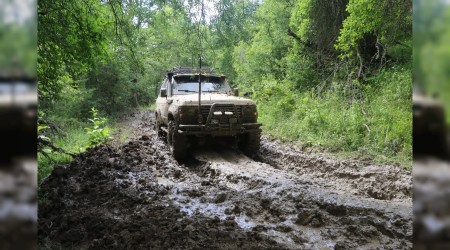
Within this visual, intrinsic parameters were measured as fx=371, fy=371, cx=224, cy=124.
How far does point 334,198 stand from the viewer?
15.0 feet

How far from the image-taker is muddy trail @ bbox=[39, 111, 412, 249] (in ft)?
11.5

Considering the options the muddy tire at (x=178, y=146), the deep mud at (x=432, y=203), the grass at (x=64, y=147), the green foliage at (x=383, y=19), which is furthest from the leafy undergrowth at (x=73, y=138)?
the green foliage at (x=383, y=19)

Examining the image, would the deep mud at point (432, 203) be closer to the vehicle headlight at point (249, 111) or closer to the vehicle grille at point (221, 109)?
the vehicle grille at point (221, 109)

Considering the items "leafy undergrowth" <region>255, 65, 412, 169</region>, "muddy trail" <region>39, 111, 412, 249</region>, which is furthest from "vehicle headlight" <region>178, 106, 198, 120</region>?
"leafy undergrowth" <region>255, 65, 412, 169</region>

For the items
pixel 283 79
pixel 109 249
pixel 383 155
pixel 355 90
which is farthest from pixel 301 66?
pixel 109 249

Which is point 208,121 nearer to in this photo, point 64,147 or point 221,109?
point 221,109

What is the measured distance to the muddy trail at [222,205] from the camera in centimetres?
349

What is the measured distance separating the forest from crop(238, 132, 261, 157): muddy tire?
145 centimetres

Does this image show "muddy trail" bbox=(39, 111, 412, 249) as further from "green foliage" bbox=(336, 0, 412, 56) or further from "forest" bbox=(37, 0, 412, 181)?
"green foliage" bbox=(336, 0, 412, 56)

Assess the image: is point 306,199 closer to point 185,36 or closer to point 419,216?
point 185,36

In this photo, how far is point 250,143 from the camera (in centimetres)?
794

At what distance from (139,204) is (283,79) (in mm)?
10860

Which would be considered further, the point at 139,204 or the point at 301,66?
the point at 301,66

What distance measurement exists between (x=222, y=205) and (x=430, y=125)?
404 cm
